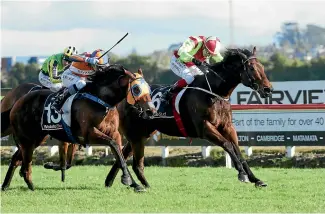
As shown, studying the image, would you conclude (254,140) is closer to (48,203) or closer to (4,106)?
(4,106)

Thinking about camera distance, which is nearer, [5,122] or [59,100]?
[59,100]

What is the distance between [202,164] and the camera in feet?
55.0

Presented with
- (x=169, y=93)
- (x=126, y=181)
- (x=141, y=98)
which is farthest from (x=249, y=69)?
(x=126, y=181)

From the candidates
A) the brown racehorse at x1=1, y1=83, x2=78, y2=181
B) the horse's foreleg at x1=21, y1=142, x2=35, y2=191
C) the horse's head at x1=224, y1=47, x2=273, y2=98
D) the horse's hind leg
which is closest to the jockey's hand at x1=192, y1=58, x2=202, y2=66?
the horse's head at x1=224, y1=47, x2=273, y2=98

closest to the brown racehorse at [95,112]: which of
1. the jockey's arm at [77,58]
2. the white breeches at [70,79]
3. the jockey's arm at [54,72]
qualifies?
the white breeches at [70,79]

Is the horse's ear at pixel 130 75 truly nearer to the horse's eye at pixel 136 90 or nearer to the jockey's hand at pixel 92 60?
the horse's eye at pixel 136 90

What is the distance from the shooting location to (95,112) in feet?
35.7

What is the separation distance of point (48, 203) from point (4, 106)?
17.1 feet

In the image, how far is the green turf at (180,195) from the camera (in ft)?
29.5

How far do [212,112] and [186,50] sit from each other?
105 centimetres

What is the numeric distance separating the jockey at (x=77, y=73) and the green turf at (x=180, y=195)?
1.31 metres

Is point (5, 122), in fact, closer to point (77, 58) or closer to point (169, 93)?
point (77, 58)

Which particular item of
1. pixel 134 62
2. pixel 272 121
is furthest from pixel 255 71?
pixel 134 62

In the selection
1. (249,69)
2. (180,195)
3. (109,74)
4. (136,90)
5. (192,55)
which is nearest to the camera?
(180,195)
